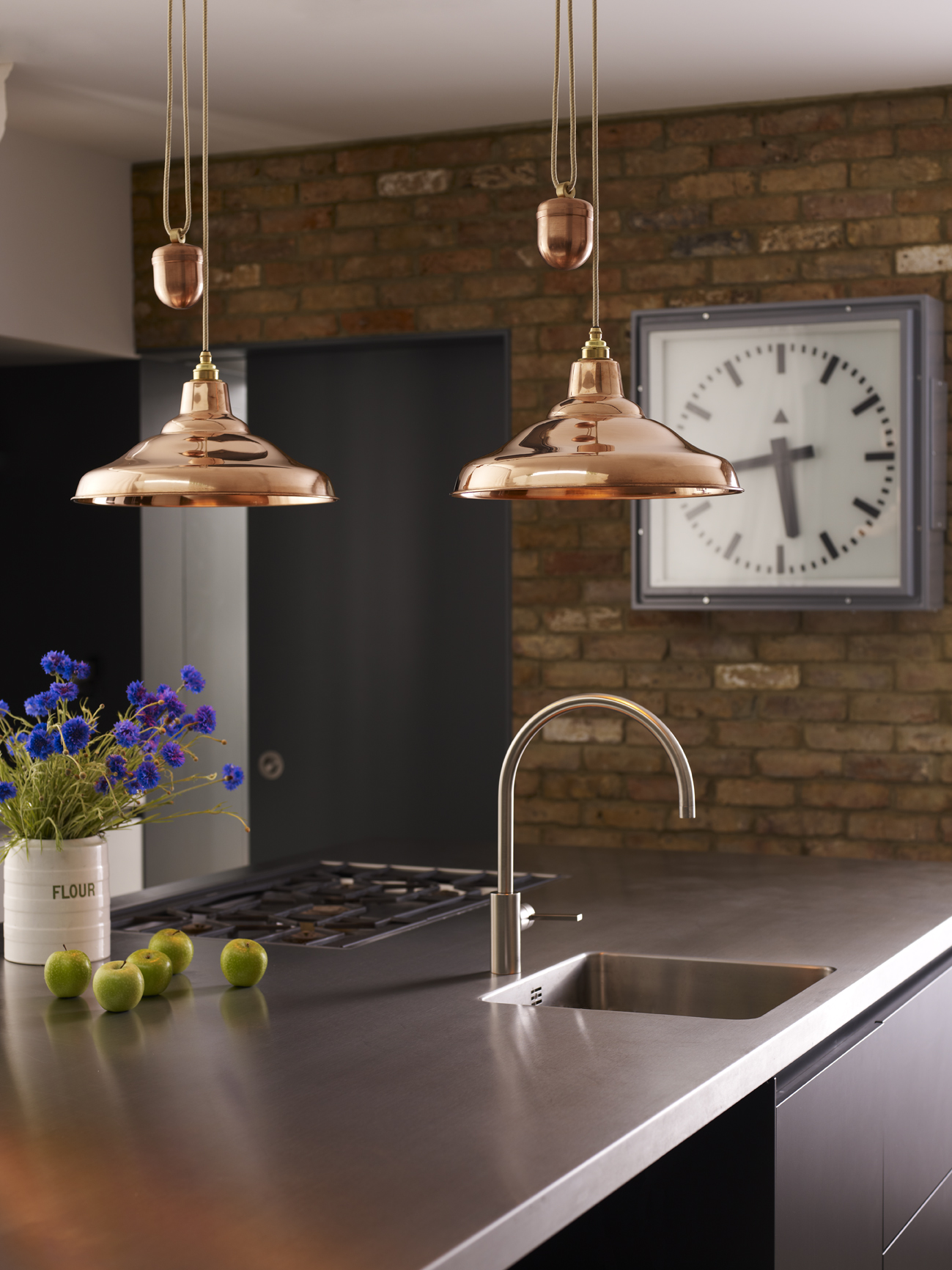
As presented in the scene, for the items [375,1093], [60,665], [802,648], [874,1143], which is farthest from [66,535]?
[375,1093]

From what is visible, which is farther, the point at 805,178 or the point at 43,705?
the point at 805,178

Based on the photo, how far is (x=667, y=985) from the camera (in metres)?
2.25

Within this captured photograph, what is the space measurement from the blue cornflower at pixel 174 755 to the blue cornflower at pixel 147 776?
24 mm

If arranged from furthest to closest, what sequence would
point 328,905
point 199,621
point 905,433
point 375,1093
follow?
1. point 199,621
2. point 905,433
3. point 328,905
4. point 375,1093

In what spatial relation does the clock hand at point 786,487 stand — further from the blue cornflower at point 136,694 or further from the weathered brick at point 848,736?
the blue cornflower at point 136,694

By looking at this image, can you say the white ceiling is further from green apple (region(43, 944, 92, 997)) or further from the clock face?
green apple (region(43, 944, 92, 997))

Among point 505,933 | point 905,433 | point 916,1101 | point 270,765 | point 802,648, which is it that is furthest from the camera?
point 270,765

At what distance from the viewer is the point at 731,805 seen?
4.06 metres

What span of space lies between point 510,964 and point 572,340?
2.36 m

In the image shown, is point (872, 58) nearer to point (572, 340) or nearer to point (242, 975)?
point (572, 340)

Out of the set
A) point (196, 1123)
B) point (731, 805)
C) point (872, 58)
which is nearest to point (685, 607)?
point (731, 805)

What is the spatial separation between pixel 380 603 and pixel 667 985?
2430mm

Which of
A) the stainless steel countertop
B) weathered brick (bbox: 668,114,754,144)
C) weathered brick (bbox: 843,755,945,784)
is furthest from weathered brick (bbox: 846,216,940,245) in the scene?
the stainless steel countertop

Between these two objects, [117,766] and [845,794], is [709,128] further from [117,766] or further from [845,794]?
[117,766]
